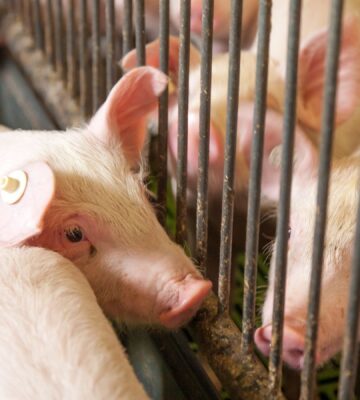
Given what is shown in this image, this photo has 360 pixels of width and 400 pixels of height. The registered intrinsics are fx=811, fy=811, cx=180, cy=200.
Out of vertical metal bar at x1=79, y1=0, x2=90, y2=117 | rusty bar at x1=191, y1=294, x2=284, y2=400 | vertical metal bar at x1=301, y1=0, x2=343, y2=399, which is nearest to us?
vertical metal bar at x1=301, y1=0, x2=343, y2=399

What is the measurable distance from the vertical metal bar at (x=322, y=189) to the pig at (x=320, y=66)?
0.47 metres

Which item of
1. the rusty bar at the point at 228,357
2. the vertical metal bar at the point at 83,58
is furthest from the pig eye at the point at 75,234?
the vertical metal bar at the point at 83,58

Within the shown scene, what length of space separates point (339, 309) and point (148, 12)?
1181mm

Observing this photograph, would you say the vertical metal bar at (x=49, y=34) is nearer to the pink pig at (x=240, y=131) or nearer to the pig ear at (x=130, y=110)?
the pink pig at (x=240, y=131)

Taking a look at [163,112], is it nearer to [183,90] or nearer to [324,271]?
[183,90]

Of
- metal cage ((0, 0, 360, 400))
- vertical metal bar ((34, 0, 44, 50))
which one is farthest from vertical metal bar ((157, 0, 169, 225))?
vertical metal bar ((34, 0, 44, 50))

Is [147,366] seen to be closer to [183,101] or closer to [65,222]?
[65,222]

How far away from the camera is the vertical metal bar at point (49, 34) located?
196cm

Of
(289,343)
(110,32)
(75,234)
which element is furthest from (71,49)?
(289,343)

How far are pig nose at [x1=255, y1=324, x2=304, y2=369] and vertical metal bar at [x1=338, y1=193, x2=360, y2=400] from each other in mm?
171

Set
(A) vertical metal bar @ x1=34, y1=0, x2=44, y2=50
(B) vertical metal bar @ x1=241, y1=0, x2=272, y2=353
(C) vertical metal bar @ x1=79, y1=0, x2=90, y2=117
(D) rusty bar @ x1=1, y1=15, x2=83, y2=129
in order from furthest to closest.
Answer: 1. (A) vertical metal bar @ x1=34, y1=0, x2=44, y2=50
2. (D) rusty bar @ x1=1, y1=15, x2=83, y2=129
3. (C) vertical metal bar @ x1=79, y1=0, x2=90, y2=117
4. (B) vertical metal bar @ x1=241, y1=0, x2=272, y2=353

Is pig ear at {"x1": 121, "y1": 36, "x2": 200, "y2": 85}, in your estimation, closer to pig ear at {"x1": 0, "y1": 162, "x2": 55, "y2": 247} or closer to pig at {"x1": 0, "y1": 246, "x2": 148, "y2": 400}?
pig ear at {"x1": 0, "y1": 162, "x2": 55, "y2": 247}

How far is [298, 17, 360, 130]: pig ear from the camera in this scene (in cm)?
131

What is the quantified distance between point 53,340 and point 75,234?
294 mm
